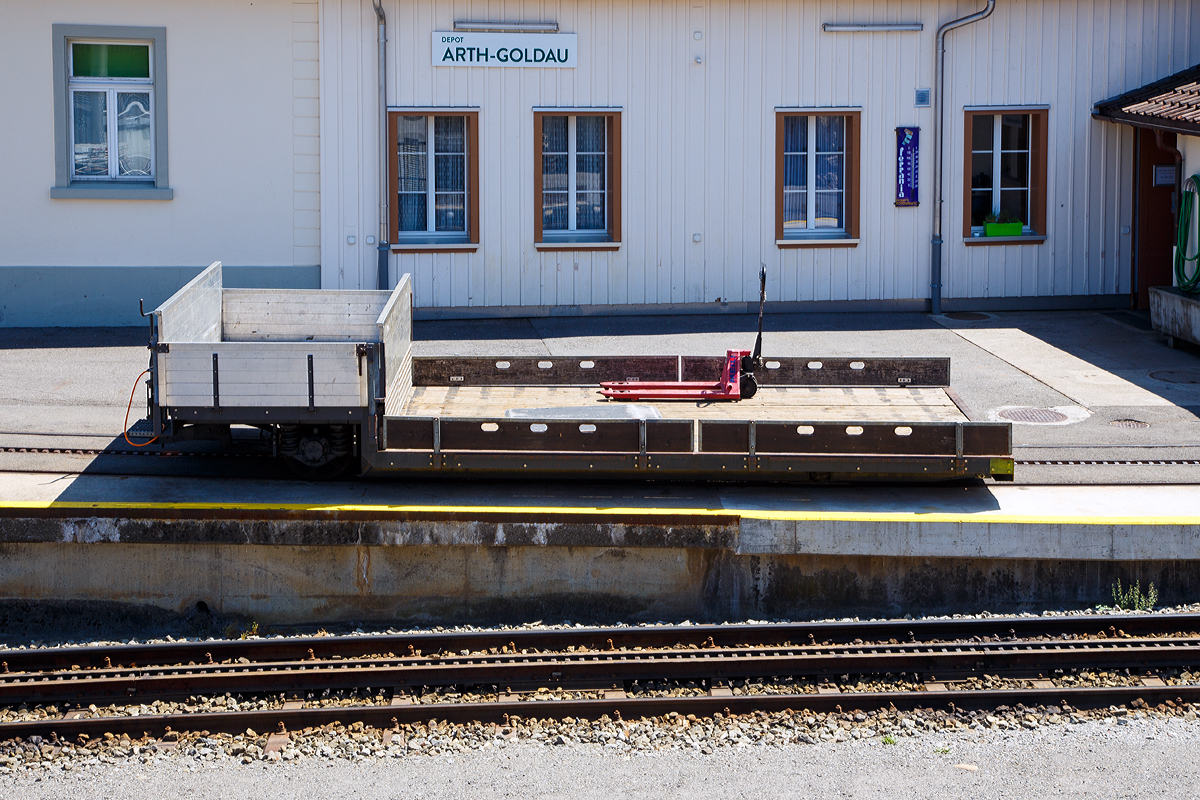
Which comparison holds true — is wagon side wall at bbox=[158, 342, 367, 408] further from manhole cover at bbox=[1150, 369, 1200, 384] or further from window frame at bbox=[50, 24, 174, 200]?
manhole cover at bbox=[1150, 369, 1200, 384]

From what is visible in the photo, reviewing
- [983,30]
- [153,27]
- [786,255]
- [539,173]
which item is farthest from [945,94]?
[153,27]

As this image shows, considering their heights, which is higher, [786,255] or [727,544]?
[786,255]

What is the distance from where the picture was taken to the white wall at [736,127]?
17.2m

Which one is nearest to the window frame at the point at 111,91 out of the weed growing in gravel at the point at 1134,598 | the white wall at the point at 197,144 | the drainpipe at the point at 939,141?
the white wall at the point at 197,144

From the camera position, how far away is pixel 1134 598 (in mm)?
9539

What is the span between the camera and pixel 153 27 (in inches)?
655

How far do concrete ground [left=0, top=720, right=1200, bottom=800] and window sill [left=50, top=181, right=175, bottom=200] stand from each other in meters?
11.0

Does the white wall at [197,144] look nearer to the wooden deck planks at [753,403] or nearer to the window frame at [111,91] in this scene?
the window frame at [111,91]

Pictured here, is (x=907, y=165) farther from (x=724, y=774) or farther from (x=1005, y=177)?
(x=724, y=774)

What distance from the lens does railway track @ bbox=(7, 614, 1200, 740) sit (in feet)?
25.9

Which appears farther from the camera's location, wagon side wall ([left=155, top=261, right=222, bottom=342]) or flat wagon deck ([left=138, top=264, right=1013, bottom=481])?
wagon side wall ([left=155, top=261, right=222, bottom=342])

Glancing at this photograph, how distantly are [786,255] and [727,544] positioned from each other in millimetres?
9229

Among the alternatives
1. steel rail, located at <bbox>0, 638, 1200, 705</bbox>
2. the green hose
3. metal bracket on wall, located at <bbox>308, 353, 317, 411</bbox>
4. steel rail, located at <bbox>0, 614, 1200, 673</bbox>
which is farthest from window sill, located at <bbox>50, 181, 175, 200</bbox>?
the green hose

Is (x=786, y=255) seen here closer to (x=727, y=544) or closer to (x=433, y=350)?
(x=433, y=350)
